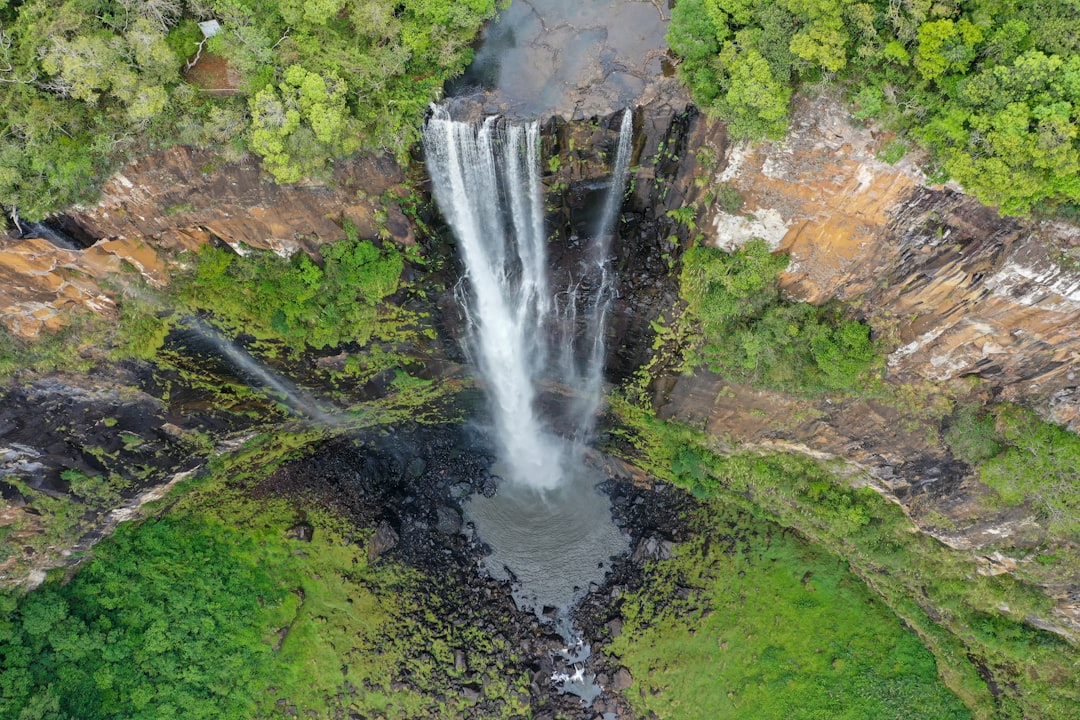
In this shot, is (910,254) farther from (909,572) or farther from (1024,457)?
(909,572)

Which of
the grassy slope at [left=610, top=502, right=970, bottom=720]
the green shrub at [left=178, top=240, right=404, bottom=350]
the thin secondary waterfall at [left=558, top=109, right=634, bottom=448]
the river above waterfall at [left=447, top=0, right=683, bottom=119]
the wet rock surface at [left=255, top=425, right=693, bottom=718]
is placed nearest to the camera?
the river above waterfall at [left=447, top=0, right=683, bottom=119]

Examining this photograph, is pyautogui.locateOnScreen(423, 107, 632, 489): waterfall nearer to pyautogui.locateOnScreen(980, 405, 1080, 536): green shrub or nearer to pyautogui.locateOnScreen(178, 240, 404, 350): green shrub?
pyautogui.locateOnScreen(178, 240, 404, 350): green shrub

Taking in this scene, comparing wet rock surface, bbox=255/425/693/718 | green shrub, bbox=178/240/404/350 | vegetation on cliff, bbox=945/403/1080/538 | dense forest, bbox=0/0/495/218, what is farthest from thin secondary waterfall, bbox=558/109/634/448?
vegetation on cliff, bbox=945/403/1080/538

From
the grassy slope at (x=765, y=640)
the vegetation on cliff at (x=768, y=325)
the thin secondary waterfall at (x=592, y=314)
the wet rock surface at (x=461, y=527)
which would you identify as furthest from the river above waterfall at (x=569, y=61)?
the grassy slope at (x=765, y=640)

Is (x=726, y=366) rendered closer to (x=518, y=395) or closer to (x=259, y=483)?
(x=518, y=395)

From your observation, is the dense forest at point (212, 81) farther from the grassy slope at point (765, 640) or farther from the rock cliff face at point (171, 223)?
the grassy slope at point (765, 640)

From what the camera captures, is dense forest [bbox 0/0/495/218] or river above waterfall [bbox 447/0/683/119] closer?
dense forest [bbox 0/0/495/218]

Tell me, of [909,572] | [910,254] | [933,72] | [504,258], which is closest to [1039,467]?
[909,572]
